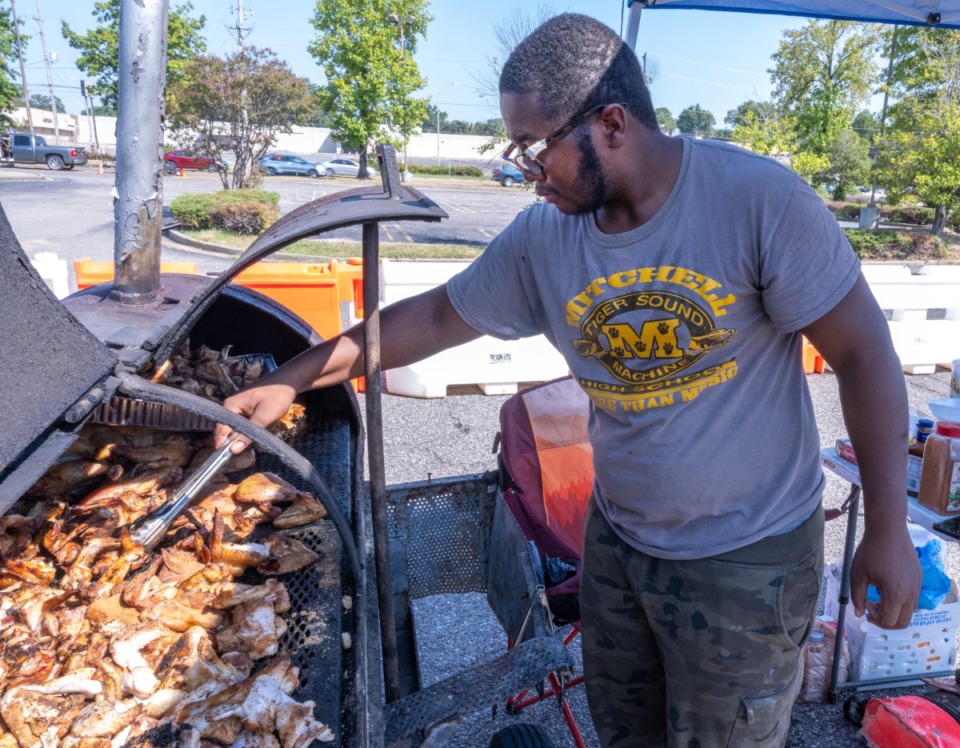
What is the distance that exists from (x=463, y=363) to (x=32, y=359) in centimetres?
519

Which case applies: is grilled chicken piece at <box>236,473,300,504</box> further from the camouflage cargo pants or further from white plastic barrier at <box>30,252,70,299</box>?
white plastic barrier at <box>30,252,70,299</box>

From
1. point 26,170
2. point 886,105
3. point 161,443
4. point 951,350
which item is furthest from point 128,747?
point 26,170

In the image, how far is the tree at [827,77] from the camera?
24.0 metres

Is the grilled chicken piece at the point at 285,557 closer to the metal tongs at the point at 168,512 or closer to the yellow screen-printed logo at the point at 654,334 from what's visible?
the metal tongs at the point at 168,512

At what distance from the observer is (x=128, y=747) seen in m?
1.29

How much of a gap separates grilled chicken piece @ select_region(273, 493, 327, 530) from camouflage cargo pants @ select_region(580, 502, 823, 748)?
810 millimetres

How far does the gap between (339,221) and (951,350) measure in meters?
7.90

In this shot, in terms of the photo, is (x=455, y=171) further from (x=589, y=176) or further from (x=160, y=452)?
(x=589, y=176)

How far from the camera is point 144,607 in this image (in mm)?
1630

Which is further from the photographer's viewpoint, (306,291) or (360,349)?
(306,291)

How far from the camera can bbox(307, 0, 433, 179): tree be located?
77.9ft

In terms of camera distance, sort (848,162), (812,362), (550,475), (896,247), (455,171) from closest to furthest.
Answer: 1. (550,475)
2. (812,362)
3. (896,247)
4. (848,162)
5. (455,171)

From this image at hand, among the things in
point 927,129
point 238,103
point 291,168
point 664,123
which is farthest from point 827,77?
point 291,168

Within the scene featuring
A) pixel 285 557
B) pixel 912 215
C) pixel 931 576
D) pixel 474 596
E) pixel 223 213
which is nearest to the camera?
pixel 285 557
